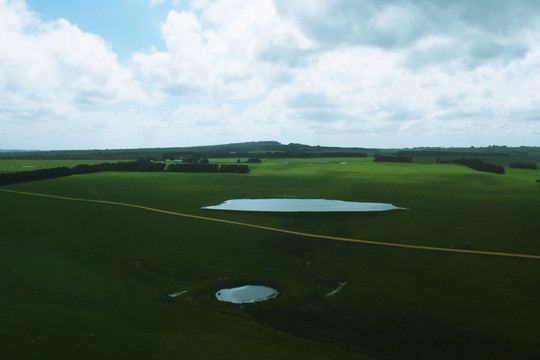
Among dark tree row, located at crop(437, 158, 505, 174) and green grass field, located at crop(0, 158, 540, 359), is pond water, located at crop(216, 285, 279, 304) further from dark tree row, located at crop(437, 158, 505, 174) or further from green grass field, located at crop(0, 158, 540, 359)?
dark tree row, located at crop(437, 158, 505, 174)

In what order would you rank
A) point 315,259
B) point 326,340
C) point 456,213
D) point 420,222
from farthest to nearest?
A: point 456,213 → point 420,222 → point 315,259 → point 326,340

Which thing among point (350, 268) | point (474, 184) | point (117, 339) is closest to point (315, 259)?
point (350, 268)

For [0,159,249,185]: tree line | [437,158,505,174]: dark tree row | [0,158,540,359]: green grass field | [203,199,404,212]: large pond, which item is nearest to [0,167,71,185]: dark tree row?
[0,159,249,185]: tree line

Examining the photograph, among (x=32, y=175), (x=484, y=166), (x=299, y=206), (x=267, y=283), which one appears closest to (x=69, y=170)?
(x=32, y=175)

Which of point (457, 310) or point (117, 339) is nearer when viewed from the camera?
point (117, 339)

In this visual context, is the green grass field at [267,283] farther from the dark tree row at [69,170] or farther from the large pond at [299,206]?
the dark tree row at [69,170]

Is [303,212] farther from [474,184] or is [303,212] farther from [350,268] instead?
[474,184]

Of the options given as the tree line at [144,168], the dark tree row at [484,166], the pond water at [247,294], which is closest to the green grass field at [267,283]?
the pond water at [247,294]
